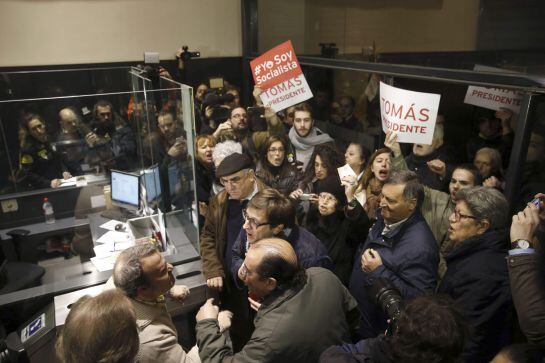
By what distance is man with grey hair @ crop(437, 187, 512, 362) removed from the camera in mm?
1656

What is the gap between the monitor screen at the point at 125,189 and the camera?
3449 millimetres

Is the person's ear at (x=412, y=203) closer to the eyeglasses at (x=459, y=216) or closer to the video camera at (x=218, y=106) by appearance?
the eyeglasses at (x=459, y=216)

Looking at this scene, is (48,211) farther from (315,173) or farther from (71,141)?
(315,173)

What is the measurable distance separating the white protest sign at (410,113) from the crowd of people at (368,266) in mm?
106

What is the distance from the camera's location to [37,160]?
412cm

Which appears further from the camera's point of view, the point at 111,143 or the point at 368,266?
the point at 111,143

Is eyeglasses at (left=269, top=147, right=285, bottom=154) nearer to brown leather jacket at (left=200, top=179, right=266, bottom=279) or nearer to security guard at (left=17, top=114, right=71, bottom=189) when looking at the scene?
brown leather jacket at (left=200, top=179, right=266, bottom=279)

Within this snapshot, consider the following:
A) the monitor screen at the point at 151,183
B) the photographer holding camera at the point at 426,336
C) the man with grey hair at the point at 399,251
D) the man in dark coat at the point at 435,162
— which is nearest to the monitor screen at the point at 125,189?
the monitor screen at the point at 151,183

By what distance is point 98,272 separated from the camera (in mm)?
2449

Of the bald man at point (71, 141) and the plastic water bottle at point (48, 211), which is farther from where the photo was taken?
the bald man at point (71, 141)

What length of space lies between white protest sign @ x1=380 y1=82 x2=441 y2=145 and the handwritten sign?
96 cm

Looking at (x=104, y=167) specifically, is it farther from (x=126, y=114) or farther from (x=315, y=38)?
(x=315, y=38)

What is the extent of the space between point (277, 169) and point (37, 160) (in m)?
2.60

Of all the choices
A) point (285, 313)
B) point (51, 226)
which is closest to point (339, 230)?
point (285, 313)
